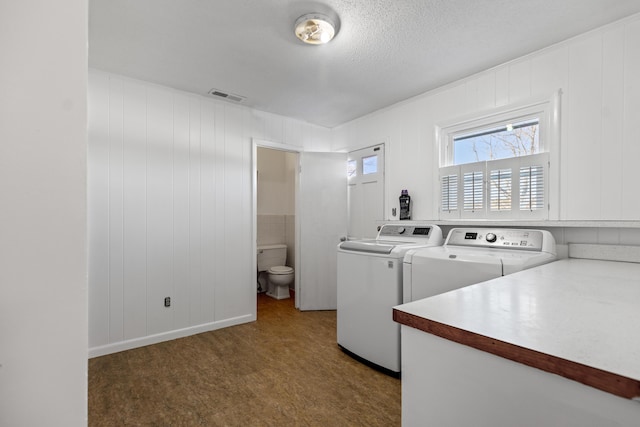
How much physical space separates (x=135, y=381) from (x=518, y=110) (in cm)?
347

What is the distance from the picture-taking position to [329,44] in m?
2.11

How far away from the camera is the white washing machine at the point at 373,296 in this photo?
2.12m

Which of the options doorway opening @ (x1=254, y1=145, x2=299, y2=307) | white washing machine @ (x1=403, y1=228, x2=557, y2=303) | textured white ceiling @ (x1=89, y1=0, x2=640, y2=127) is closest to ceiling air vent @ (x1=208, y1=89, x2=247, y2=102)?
textured white ceiling @ (x1=89, y1=0, x2=640, y2=127)

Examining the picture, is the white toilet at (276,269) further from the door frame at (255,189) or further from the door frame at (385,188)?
the door frame at (385,188)

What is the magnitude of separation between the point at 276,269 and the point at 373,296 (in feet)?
7.35

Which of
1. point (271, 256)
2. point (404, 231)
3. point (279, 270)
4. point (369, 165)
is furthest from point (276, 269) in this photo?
point (404, 231)

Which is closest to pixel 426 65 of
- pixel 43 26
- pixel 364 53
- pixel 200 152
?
pixel 364 53

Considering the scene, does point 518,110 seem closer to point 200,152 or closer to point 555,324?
point 555,324

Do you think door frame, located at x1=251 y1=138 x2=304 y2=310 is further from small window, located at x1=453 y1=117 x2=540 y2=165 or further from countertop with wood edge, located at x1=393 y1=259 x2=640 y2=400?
countertop with wood edge, located at x1=393 y1=259 x2=640 y2=400

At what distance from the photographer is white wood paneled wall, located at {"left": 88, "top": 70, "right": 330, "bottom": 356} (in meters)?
2.48

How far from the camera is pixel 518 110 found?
7.52ft

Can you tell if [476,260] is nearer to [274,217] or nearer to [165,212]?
[165,212]

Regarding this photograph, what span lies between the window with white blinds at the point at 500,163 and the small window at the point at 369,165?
855mm

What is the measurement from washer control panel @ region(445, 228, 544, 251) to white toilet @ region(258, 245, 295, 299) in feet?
8.06
